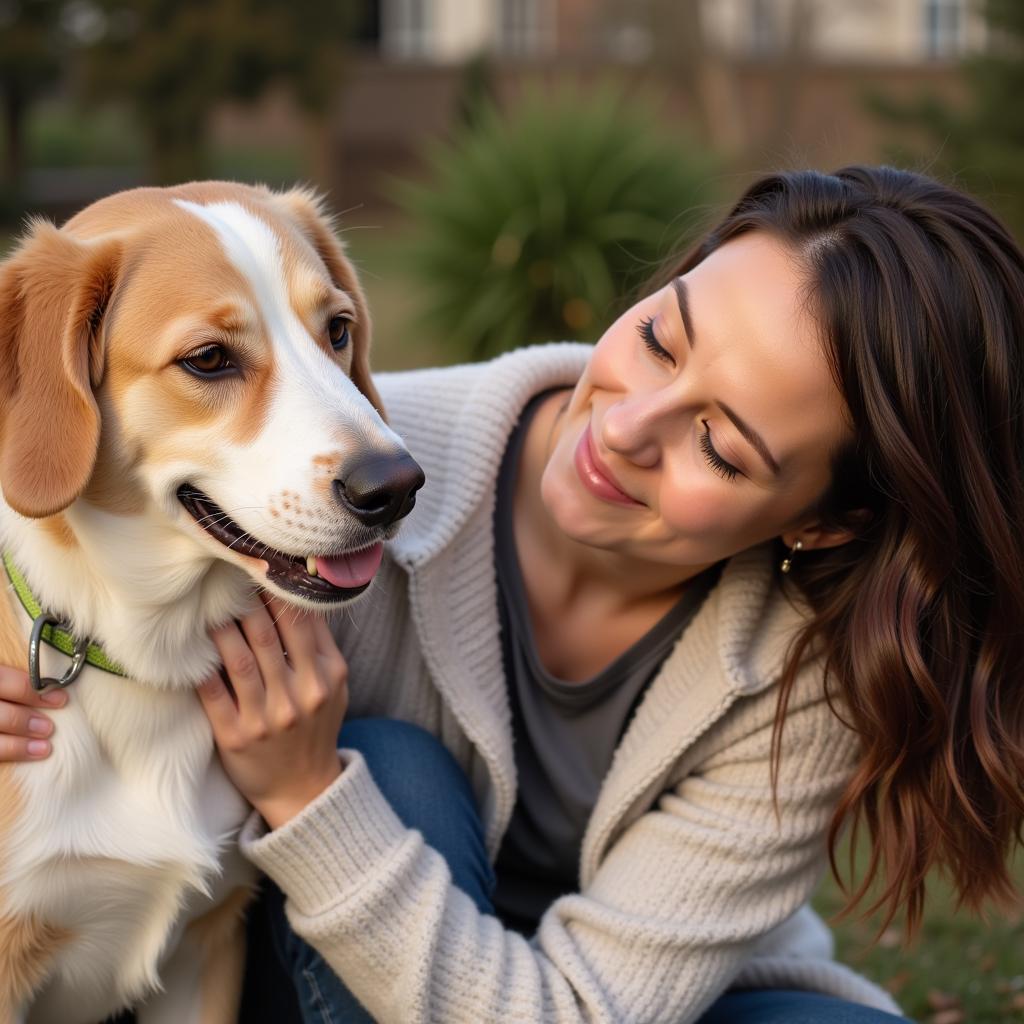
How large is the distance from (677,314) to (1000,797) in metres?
1.03

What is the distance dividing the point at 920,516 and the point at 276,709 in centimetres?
111

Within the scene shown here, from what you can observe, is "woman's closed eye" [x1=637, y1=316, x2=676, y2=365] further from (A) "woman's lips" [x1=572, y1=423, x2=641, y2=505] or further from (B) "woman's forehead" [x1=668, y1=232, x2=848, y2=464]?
(A) "woman's lips" [x1=572, y1=423, x2=641, y2=505]

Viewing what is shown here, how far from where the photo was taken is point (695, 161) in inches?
309

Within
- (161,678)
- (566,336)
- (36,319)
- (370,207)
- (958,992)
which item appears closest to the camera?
(36,319)

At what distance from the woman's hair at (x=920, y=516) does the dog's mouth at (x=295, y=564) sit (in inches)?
32.9

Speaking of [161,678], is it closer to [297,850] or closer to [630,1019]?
[297,850]

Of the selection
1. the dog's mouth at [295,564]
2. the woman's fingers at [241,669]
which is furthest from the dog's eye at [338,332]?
the woman's fingers at [241,669]

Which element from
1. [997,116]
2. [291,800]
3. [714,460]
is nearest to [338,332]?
[714,460]

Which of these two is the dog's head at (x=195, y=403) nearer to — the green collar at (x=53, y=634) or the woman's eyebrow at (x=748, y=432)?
Answer: the green collar at (x=53, y=634)

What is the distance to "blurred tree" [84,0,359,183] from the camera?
17516 mm

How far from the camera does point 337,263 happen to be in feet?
8.05

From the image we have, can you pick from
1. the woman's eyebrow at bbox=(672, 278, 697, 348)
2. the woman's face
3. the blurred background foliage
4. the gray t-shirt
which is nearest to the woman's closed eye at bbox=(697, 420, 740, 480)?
the woman's face

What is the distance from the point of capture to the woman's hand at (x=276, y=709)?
7.33 ft

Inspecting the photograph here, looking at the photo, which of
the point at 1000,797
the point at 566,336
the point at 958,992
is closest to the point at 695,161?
the point at 566,336
